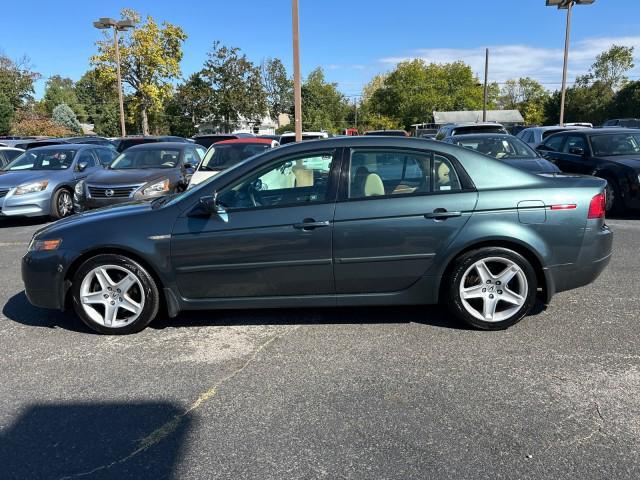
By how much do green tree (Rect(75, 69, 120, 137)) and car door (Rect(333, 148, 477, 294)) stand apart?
42.7m

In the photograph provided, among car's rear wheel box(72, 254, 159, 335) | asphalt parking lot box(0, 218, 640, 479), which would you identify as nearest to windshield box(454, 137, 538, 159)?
asphalt parking lot box(0, 218, 640, 479)

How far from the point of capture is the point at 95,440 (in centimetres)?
285

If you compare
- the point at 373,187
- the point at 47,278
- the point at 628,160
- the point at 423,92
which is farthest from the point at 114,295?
the point at 423,92

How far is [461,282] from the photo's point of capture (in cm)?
417

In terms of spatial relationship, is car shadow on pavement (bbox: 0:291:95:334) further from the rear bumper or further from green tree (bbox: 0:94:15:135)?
green tree (bbox: 0:94:15:135)

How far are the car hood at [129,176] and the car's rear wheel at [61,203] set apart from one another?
1085 mm

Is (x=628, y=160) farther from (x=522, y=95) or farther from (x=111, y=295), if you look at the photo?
(x=522, y=95)

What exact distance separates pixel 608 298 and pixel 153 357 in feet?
13.5

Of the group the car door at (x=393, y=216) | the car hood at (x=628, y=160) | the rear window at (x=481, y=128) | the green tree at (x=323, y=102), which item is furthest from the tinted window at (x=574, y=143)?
the green tree at (x=323, y=102)

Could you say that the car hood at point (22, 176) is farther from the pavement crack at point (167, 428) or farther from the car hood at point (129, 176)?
the pavement crack at point (167, 428)

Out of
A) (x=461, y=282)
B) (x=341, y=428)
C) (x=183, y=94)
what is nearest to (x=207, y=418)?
(x=341, y=428)

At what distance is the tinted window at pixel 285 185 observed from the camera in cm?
423

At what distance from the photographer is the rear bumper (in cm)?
419

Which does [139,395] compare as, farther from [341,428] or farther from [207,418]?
[341,428]
